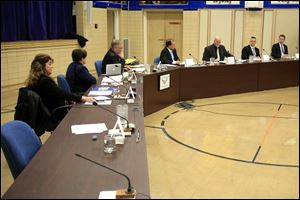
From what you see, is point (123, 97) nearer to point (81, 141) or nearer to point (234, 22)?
point (81, 141)

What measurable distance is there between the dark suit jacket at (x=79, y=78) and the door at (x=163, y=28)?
7.10 meters

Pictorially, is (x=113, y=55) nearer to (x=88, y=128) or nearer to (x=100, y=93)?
(x=100, y=93)

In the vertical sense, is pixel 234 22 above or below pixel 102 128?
above

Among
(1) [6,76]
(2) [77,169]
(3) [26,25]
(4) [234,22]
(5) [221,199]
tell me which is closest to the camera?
(2) [77,169]

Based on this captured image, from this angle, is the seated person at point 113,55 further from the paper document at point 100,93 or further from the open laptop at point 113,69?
the paper document at point 100,93

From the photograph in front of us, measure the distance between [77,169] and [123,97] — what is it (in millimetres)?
1898

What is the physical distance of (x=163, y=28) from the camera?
1137cm

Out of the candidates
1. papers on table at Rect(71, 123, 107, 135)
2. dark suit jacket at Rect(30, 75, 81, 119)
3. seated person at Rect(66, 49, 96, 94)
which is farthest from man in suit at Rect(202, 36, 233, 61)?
papers on table at Rect(71, 123, 107, 135)

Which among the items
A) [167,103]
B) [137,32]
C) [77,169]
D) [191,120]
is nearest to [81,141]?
[77,169]

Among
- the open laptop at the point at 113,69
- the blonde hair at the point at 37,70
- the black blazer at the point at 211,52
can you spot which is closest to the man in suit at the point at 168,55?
the black blazer at the point at 211,52

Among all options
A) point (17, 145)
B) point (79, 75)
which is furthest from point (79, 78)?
point (17, 145)

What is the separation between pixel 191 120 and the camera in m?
5.41

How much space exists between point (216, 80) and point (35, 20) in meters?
4.00

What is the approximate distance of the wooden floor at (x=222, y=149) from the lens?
3.20 meters
